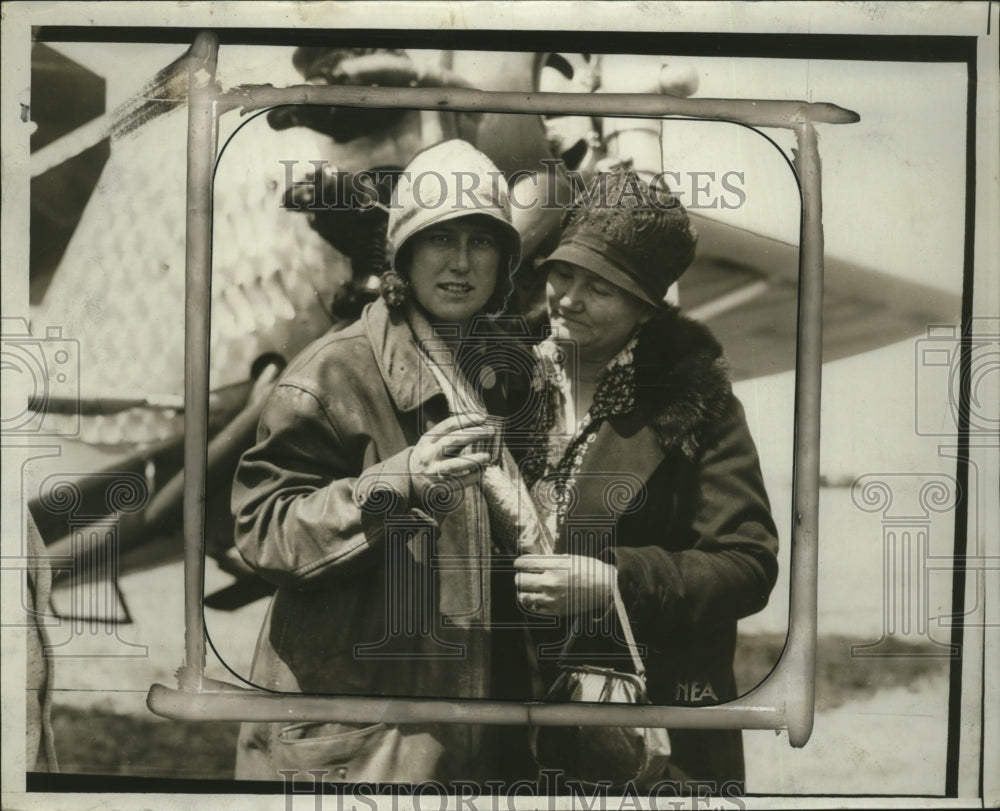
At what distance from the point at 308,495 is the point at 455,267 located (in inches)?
32.9

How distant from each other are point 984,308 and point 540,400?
145 centimetres

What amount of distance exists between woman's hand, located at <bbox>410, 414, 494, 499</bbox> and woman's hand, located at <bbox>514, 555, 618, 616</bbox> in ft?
1.06

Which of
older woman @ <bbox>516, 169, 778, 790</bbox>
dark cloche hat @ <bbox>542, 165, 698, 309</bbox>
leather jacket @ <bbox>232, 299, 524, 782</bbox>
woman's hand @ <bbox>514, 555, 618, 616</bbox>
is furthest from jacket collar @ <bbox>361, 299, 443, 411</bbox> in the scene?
woman's hand @ <bbox>514, 555, 618, 616</bbox>

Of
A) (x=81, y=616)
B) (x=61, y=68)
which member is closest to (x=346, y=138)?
(x=61, y=68)

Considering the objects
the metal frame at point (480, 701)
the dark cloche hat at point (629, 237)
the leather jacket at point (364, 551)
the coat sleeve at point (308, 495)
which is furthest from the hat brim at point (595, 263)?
the coat sleeve at point (308, 495)

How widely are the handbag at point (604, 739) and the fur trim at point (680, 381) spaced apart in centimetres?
52

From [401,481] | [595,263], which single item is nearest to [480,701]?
[401,481]

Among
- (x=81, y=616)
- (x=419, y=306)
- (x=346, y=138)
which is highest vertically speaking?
(x=346, y=138)

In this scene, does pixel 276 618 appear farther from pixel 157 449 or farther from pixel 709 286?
pixel 709 286

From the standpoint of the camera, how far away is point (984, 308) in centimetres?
356

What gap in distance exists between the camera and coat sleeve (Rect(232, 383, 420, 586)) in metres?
3.42

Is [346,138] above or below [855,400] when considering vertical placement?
above

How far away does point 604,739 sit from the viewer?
3.49 metres

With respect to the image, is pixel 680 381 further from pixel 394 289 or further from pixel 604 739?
pixel 604 739
